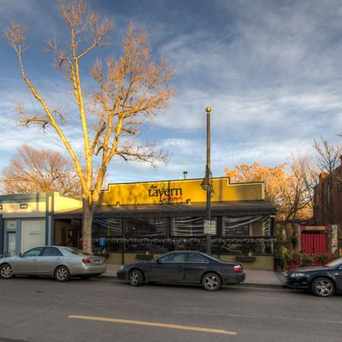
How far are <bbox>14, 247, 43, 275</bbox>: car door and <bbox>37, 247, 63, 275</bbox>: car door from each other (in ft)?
0.61

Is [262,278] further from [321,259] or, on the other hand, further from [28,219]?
[28,219]

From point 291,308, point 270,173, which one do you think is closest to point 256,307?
point 291,308

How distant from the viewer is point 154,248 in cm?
2120

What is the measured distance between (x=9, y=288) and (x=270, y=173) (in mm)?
37214

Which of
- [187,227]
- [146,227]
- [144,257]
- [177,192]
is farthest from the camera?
[177,192]

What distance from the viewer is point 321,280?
11797 millimetres

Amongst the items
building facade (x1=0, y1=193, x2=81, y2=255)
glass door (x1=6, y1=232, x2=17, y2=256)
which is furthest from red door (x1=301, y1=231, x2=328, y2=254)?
glass door (x1=6, y1=232, x2=17, y2=256)

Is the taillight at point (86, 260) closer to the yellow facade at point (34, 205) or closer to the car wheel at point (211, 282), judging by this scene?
the car wheel at point (211, 282)

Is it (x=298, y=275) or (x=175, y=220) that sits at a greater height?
(x=175, y=220)

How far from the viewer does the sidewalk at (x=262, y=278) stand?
14.3m

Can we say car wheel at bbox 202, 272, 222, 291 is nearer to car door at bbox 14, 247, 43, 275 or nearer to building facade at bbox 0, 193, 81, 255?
car door at bbox 14, 247, 43, 275

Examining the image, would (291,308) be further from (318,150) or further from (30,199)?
(318,150)

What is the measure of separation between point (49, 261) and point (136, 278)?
368cm

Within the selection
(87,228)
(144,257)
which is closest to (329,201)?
(144,257)
